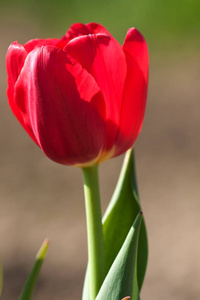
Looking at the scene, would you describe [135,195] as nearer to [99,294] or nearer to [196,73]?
[99,294]

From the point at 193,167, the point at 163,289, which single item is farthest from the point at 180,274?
the point at 193,167

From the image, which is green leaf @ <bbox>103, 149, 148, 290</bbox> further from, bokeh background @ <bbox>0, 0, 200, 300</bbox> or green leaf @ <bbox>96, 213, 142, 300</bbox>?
bokeh background @ <bbox>0, 0, 200, 300</bbox>

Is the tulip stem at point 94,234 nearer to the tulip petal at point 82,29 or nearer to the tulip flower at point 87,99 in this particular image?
the tulip flower at point 87,99

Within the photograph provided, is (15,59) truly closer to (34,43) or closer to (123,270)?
(34,43)

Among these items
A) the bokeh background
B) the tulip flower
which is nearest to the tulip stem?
the tulip flower

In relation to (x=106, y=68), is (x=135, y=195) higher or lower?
lower

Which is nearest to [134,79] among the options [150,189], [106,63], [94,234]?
[106,63]

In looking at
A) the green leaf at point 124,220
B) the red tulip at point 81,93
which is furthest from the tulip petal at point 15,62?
the green leaf at point 124,220
